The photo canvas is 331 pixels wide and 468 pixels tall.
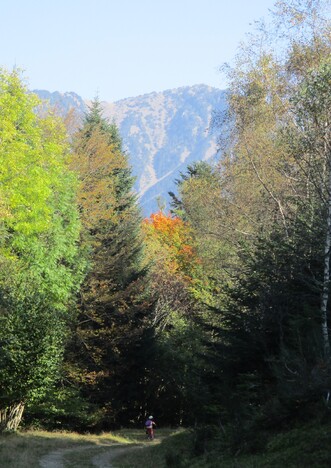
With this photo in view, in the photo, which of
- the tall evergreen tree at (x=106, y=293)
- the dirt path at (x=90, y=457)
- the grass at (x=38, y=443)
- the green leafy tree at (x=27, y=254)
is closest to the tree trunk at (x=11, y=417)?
the green leafy tree at (x=27, y=254)

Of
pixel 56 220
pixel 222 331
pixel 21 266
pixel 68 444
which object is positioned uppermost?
pixel 56 220

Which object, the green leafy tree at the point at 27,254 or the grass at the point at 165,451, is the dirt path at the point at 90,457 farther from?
the green leafy tree at the point at 27,254

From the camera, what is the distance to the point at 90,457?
994 inches

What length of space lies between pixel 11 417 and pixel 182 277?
2413cm

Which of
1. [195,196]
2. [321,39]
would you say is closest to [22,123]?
[321,39]

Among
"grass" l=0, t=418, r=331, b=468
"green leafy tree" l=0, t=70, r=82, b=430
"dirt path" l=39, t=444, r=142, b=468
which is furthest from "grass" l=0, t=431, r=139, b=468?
"green leafy tree" l=0, t=70, r=82, b=430

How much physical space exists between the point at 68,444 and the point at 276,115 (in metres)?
19.0

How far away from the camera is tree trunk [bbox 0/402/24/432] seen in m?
31.9

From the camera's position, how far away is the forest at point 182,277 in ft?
68.2

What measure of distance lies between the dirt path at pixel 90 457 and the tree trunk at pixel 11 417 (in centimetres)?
427

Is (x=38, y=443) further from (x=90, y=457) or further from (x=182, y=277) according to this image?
(x=182, y=277)

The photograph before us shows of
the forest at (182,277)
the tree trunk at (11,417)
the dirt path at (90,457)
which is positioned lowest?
the dirt path at (90,457)

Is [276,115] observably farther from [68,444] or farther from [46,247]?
[68,444]

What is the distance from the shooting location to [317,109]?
23625mm
